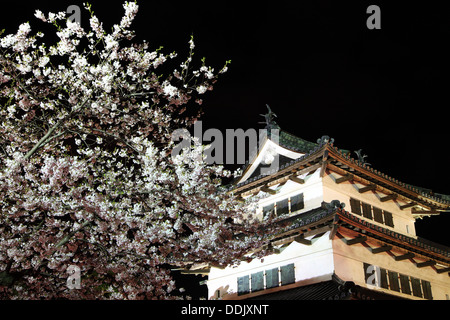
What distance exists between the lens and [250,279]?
61.1 ft

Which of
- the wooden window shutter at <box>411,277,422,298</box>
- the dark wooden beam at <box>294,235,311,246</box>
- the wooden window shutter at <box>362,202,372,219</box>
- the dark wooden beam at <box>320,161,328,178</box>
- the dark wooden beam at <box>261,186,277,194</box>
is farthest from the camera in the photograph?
the dark wooden beam at <box>261,186,277,194</box>

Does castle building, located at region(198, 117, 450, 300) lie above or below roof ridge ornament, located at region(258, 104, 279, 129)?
below

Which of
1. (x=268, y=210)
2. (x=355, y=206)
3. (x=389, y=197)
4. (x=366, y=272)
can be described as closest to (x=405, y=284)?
(x=366, y=272)

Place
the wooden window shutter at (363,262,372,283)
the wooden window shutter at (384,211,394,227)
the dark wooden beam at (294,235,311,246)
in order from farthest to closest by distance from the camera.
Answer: the wooden window shutter at (384,211,394,227), the dark wooden beam at (294,235,311,246), the wooden window shutter at (363,262,372,283)

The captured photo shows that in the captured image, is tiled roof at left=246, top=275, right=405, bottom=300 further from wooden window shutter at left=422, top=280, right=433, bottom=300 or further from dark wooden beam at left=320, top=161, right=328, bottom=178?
dark wooden beam at left=320, top=161, right=328, bottom=178

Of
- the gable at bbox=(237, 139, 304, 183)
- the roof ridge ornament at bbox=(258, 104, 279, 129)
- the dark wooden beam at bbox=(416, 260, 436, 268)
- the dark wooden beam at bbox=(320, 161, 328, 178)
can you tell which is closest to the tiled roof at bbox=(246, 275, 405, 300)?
the dark wooden beam at bbox=(416, 260, 436, 268)

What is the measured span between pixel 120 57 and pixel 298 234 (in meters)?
10.6

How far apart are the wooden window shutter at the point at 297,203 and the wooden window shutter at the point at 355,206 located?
8.25ft

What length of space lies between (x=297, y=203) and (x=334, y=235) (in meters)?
3.24

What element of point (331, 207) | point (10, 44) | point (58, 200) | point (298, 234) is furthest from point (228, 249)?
point (10, 44)

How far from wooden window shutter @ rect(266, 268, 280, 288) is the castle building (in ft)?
0.16

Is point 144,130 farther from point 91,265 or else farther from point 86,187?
point 91,265

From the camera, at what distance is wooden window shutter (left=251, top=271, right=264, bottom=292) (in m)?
17.9

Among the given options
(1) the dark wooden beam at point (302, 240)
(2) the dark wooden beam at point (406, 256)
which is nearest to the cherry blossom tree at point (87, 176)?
(1) the dark wooden beam at point (302, 240)
